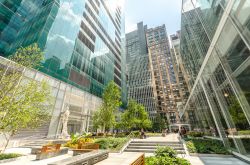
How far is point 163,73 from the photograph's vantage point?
91125 mm

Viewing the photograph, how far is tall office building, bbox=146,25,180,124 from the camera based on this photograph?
266 ft

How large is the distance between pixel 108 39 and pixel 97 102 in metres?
26.1

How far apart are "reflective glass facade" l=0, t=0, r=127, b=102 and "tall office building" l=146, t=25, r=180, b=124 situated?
56249mm

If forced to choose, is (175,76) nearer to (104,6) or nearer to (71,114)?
(104,6)

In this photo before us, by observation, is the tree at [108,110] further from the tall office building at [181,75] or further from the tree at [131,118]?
the tall office building at [181,75]

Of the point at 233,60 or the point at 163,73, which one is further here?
the point at 163,73

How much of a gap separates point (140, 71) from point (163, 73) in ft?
57.1

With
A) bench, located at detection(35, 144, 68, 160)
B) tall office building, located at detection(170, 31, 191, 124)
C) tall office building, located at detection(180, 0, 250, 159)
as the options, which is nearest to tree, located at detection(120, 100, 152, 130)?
tall office building, located at detection(170, 31, 191, 124)

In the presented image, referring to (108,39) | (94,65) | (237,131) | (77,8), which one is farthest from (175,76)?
(237,131)

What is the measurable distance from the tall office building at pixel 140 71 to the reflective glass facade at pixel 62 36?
50.9 meters

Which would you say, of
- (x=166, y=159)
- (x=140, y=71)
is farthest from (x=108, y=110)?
(x=140, y=71)

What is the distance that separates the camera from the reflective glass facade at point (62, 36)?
21266 mm

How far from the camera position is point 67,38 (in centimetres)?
2495

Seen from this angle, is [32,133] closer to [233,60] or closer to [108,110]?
[108,110]
